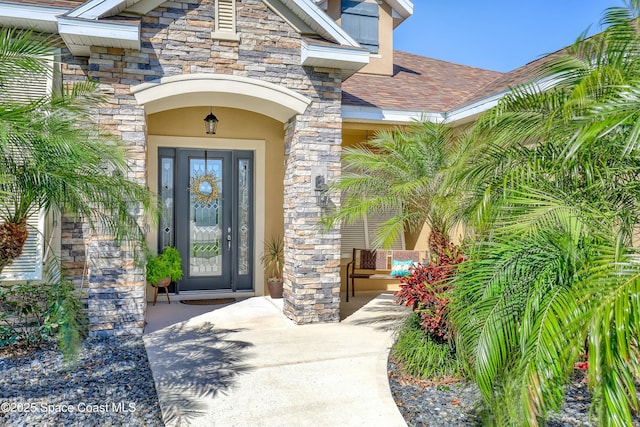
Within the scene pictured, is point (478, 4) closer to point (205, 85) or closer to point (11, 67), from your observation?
point (205, 85)

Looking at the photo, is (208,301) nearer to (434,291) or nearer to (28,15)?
(434,291)

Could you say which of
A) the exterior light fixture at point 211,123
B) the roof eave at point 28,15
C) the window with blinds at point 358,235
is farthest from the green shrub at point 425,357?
the roof eave at point 28,15

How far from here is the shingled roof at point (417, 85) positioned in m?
9.77

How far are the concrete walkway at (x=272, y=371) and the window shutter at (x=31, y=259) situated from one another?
1.94 meters

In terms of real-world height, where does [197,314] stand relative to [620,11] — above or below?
below

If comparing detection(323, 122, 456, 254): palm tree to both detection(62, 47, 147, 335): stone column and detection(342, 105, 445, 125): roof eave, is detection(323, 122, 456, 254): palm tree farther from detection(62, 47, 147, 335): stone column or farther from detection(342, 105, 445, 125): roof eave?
detection(62, 47, 147, 335): stone column

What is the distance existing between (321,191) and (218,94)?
2206 millimetres

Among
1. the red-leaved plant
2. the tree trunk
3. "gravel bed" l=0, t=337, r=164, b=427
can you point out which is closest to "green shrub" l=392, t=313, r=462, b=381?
the red-leaved plant

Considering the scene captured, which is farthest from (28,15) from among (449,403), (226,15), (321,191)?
(449,403)

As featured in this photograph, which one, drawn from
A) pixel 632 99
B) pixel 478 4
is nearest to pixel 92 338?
pixel 632 99

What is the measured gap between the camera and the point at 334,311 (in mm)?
7812

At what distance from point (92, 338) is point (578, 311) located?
6.23 metres

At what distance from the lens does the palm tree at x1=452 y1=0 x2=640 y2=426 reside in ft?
8.78

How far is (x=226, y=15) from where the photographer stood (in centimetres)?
719
